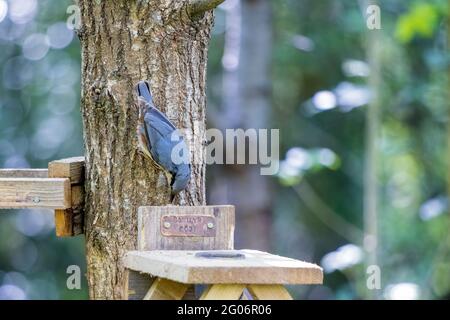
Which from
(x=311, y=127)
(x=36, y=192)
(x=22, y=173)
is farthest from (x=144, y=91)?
(x=311, y=127)

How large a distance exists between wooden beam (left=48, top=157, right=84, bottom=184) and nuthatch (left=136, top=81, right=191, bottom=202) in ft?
0.78

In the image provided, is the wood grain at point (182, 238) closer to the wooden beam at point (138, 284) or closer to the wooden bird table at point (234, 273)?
the wooden beam at point (138, 284)

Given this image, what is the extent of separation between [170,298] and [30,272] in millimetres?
6120

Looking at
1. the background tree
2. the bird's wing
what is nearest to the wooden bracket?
the bird's wing

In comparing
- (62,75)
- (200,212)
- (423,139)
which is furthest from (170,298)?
(62,75)

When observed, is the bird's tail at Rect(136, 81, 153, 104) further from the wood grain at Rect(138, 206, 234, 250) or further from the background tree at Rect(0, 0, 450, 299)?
the background tree at Rect(0, 0, 450, 299)

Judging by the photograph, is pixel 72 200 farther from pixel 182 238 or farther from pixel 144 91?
pixel 182 238

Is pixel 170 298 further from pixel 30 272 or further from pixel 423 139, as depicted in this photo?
pixel 30 272

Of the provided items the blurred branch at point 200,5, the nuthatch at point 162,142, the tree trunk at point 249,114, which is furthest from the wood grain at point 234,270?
the tree trunk at point 249,114

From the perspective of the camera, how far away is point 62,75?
23.9ft

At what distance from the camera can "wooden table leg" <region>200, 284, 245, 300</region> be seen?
1.65m

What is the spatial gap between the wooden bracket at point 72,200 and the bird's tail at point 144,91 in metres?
0.30

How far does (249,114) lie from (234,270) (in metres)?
3.09
